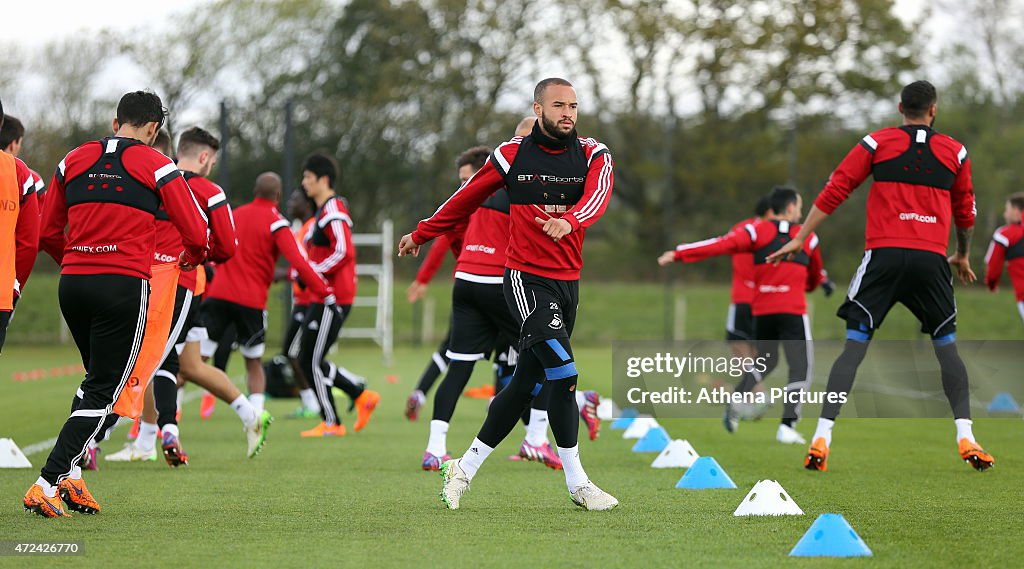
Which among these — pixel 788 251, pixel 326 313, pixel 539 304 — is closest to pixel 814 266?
pixel 788 251

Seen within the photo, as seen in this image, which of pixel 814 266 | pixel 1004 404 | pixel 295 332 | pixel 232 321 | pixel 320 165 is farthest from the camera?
pixel 1004 404

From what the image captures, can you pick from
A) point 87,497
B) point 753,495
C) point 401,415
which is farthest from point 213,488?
point 401,415

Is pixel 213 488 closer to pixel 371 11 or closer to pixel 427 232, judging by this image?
pixel 427 232

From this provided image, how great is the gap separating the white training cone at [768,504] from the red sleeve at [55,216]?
3.33 metres

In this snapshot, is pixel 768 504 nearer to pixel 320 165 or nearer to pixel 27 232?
pixel 27 232

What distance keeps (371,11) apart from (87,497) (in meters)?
30.9

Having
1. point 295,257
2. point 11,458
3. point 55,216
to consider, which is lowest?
point 11,458

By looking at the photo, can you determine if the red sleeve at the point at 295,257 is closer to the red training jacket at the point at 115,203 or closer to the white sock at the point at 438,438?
the white sock at the point at 438,438

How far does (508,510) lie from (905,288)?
2.97m

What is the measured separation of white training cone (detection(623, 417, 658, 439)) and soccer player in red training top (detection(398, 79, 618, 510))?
3.80 metres

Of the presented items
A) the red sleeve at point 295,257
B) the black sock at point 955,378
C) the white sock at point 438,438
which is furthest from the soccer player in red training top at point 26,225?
the black sock at point 955,378

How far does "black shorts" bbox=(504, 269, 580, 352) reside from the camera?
19.4 feet

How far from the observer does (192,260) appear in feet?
20.6

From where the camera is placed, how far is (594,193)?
5.89 m
